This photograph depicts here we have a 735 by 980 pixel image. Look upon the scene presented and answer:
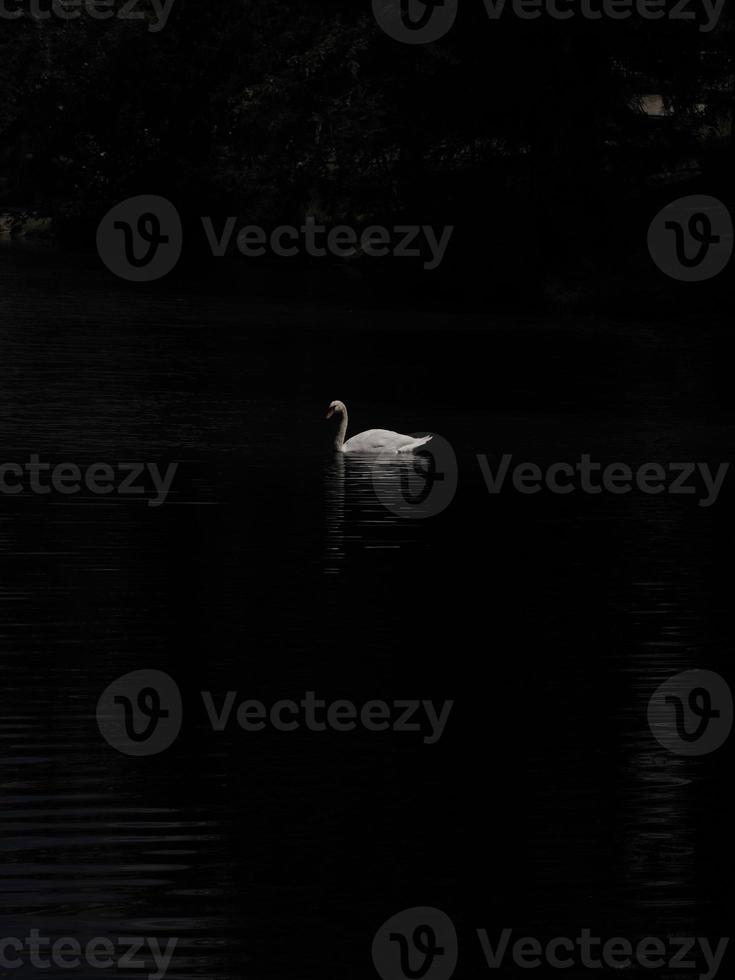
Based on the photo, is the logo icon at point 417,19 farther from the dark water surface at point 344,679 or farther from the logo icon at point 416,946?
the logo icon at point 416,946

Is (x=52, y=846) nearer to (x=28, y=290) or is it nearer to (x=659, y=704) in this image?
(x=659, y=704)

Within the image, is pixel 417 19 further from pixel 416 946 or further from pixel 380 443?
pixel 416 946

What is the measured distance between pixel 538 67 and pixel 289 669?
4682 centimetres

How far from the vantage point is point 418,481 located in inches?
972

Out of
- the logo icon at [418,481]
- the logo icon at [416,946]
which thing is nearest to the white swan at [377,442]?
the logo icon at [418,481]

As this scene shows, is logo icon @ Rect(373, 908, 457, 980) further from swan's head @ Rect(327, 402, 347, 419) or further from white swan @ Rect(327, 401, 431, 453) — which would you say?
swan's head @ Rect(327, 402, 347, 419)

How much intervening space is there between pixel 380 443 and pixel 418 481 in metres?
1.92

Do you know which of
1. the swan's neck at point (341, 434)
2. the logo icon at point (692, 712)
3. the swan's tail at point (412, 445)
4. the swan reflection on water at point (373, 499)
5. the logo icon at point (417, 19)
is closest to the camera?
the logo icon at point (692, 712)

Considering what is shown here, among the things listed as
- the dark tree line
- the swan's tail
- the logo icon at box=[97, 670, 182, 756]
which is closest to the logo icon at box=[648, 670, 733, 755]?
the logo icon at box=[97, 670, 182, 756]

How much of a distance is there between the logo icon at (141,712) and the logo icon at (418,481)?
839 centimetres

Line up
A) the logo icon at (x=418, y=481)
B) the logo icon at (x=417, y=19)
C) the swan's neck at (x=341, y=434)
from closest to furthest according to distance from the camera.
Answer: the logo icon at (x=418, y=481) < the swan's neck at (x=341, y=434) < the logo icon at (x=417, y=19)

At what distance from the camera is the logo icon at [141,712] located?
41.8 ft

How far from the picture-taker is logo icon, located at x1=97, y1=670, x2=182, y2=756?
1274 centimetres

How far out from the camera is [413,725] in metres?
→ 13.4
